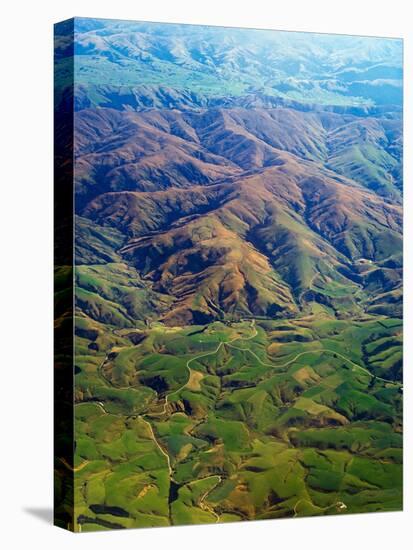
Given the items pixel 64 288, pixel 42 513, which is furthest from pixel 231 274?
pixel 42 513

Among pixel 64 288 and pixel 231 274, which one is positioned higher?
pixel 231 274

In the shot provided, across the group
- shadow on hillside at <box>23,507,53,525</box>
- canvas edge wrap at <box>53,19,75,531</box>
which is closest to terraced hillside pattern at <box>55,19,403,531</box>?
canvas edge wrap at <box>53,19,75,531</box>

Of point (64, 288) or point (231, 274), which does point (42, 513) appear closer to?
point (64, 288)

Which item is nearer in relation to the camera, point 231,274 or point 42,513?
point 231,274

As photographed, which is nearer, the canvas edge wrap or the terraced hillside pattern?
the canvas edge wrap

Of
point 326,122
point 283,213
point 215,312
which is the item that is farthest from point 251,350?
point 326,122

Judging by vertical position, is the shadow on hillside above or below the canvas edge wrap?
below

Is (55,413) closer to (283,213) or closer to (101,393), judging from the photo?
(101,393)

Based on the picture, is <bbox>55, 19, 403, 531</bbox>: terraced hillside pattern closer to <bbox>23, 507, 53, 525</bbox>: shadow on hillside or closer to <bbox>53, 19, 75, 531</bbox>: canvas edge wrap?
<bbox>53, 19, 75, 531</bbox>: canvas edge wrap
